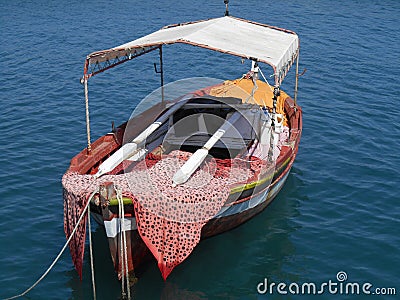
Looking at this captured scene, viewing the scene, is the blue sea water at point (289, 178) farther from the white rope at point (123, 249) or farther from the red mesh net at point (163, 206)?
the red mesh net at point (163, 206)

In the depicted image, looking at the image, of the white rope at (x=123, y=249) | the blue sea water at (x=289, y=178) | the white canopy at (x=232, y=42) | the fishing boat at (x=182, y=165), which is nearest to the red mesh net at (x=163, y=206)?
the fishing boat at (x=182, y=165)

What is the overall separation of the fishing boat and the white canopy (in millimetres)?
41

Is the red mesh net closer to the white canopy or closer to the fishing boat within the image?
the fishing boat

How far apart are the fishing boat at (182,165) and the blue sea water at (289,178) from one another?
1101mm

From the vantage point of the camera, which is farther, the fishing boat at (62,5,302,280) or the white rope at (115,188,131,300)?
the fishing boat at (62,5,302,280)

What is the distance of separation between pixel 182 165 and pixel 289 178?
6151mm

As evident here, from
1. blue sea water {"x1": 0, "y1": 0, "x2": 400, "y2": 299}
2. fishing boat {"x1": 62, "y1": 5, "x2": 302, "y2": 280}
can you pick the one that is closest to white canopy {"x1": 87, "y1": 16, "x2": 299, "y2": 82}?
fishing boat {"x1": 62, "y1": 5, "x2": 302, "y2": 280}

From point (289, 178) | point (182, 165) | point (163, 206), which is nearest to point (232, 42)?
point (182, 165)

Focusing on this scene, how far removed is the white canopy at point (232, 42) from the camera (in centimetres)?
1394

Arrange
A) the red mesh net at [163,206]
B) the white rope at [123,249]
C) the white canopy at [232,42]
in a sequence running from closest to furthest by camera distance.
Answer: the white rope at [123,249], the red mesh net at [163,206], the white canopy at [232,42]

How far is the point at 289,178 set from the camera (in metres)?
18.8

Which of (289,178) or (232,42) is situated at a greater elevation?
(232,42)

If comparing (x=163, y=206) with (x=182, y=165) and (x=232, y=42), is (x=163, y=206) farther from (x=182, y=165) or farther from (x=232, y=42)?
(x=232, y=42)

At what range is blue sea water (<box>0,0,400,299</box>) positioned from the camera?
14023 mm
